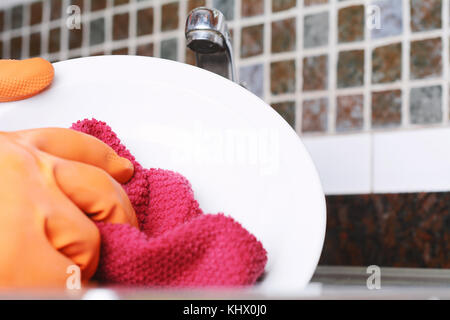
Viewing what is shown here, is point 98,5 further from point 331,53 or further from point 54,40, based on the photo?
point 331,53

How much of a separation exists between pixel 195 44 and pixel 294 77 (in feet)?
1.12

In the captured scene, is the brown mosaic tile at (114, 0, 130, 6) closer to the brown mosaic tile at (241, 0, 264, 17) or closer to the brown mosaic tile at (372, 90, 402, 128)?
the brown mosaic tile at (241, 0, 264, 17)

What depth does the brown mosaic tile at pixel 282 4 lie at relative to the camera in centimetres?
98

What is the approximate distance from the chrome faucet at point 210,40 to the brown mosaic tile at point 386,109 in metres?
0.30

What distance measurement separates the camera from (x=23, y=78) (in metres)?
0.60

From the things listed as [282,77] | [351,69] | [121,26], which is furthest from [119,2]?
[351,69]

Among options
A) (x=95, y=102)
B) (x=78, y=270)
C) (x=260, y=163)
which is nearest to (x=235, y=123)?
(x=260, y=163)

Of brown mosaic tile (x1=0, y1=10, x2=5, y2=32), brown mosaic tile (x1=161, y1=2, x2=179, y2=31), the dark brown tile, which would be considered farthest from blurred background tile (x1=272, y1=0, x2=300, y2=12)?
brown mosaic tile (x1=0, y1=10, x2=5, y2=32)

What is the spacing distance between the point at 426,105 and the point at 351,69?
140mm

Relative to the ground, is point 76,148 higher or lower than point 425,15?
lower

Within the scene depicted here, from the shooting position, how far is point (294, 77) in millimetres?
966

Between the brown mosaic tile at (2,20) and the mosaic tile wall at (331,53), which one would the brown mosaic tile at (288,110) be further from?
the brown mosaic tile at (2,20)
